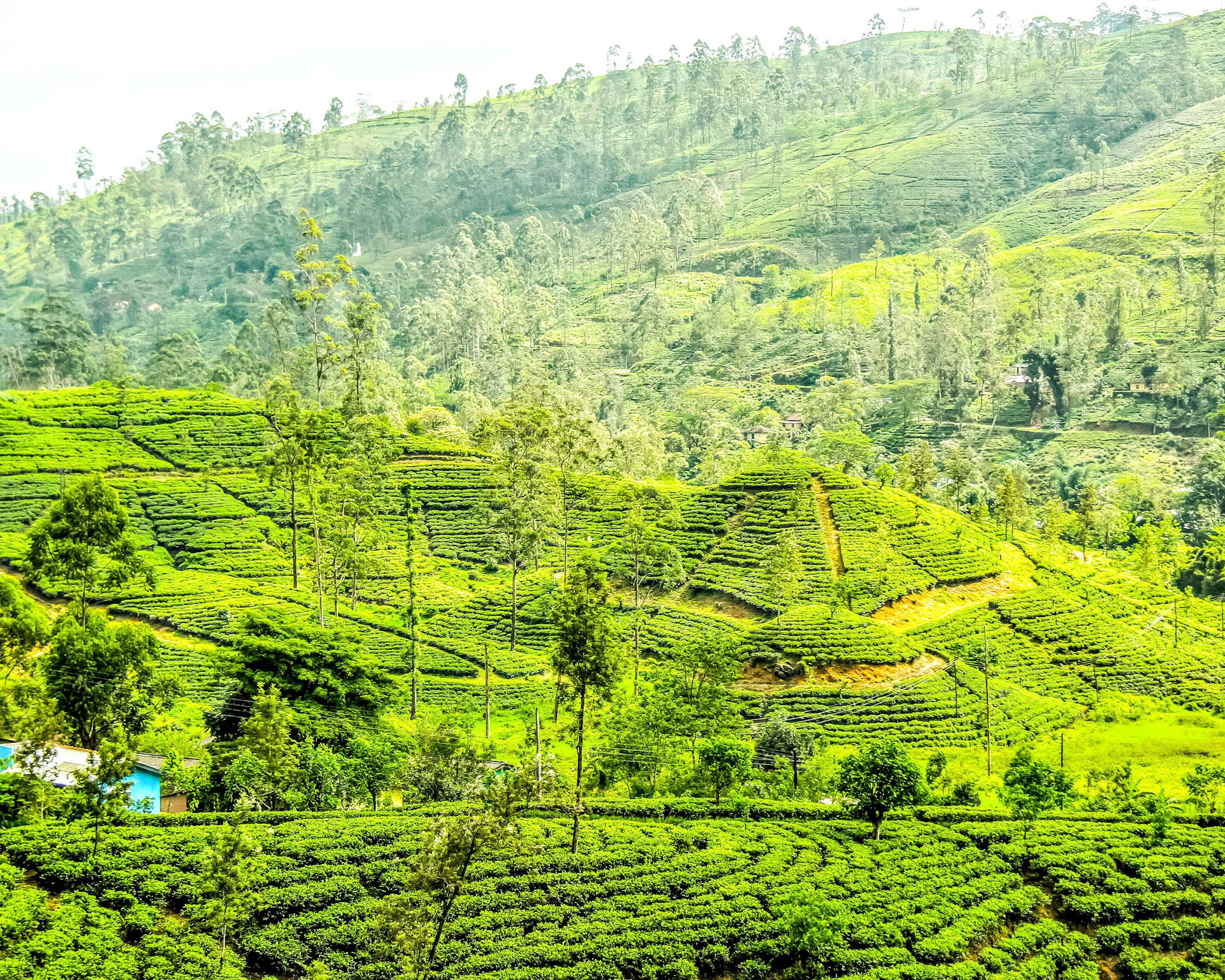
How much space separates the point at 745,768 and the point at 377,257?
472 ft

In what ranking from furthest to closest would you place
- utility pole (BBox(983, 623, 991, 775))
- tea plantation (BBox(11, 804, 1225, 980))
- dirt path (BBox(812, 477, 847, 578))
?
1. dirt path (BBox(812, 477, 847, 578))
2. utility pole (BBox(983, 623, 991, 775))
3. tea plantation (BBox(11, 804, 1225, 980))

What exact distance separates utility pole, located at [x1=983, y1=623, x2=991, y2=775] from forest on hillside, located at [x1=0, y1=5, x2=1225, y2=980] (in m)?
0.44

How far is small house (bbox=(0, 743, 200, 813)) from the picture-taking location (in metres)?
30.2

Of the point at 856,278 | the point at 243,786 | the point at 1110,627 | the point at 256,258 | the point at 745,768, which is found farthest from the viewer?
the point at 256,258

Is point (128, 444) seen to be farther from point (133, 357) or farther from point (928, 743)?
point (133, 357)

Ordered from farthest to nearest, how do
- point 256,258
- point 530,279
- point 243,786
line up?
point 256,258 < point 530,279 < point 243,786

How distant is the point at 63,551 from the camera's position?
97.6 ft

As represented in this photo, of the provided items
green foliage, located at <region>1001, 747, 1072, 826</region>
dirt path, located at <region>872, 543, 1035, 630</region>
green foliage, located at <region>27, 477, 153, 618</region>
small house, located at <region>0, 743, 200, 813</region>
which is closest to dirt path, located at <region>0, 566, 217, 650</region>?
small house, located at <region>0, 743, 200, 813</region>

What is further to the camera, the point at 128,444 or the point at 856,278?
the point at 856,278

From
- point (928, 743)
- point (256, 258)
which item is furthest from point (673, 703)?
point (256, 258)

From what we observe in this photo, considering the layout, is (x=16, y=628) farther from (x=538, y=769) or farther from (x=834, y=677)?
(x=834, y=677)

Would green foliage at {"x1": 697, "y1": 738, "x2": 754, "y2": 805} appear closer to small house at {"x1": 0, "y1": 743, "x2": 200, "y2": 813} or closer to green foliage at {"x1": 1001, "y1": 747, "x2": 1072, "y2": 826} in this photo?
green foliage at {"x1": 1001, "y1": 747, "x2": 1072, "y2": 826}

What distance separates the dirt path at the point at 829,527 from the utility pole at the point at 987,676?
733cm

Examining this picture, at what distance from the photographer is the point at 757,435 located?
91438 millimetres
